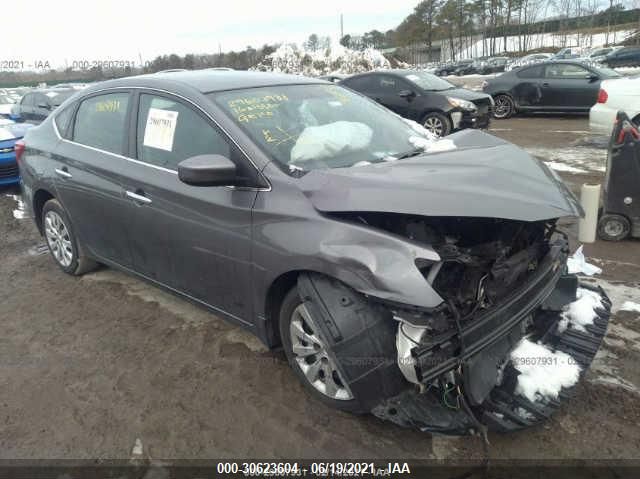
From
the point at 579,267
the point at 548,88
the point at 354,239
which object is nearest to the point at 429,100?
the point at 548,88

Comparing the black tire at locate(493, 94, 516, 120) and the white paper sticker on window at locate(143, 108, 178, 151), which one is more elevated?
the white paper sticker on window at locate(143, 108, 178, 151)

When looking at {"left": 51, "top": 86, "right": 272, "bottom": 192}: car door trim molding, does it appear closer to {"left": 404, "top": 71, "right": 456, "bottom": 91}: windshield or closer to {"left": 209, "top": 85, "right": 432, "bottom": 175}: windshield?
{"left": 209, "top": 85, "right": 432, "bottom": 175}: windshield

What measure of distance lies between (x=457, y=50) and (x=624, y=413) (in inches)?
3098

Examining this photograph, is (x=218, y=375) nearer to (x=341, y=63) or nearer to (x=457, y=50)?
(x=341, y=63)

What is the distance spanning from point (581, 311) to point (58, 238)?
4.25m

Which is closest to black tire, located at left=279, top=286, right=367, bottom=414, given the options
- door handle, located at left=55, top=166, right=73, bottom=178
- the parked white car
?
door handle, located at left=55, top=166, right=73, bottom=178

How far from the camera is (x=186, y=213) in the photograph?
10.0 feet

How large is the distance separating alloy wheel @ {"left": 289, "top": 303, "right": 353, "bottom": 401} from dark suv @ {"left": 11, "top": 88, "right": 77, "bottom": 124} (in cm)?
1154

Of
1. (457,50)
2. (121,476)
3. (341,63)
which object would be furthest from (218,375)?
(457,50)

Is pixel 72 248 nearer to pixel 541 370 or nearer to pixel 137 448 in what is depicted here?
pixel 137 448

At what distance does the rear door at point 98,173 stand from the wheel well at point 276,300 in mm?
1328

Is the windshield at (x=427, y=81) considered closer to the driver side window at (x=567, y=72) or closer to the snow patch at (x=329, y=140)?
the driver side window at (x=567, y=72)

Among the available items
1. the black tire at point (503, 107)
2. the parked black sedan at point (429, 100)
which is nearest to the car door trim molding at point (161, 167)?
the parked black sedan at point (429, 100)

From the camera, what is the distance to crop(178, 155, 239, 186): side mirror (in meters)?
2.61
